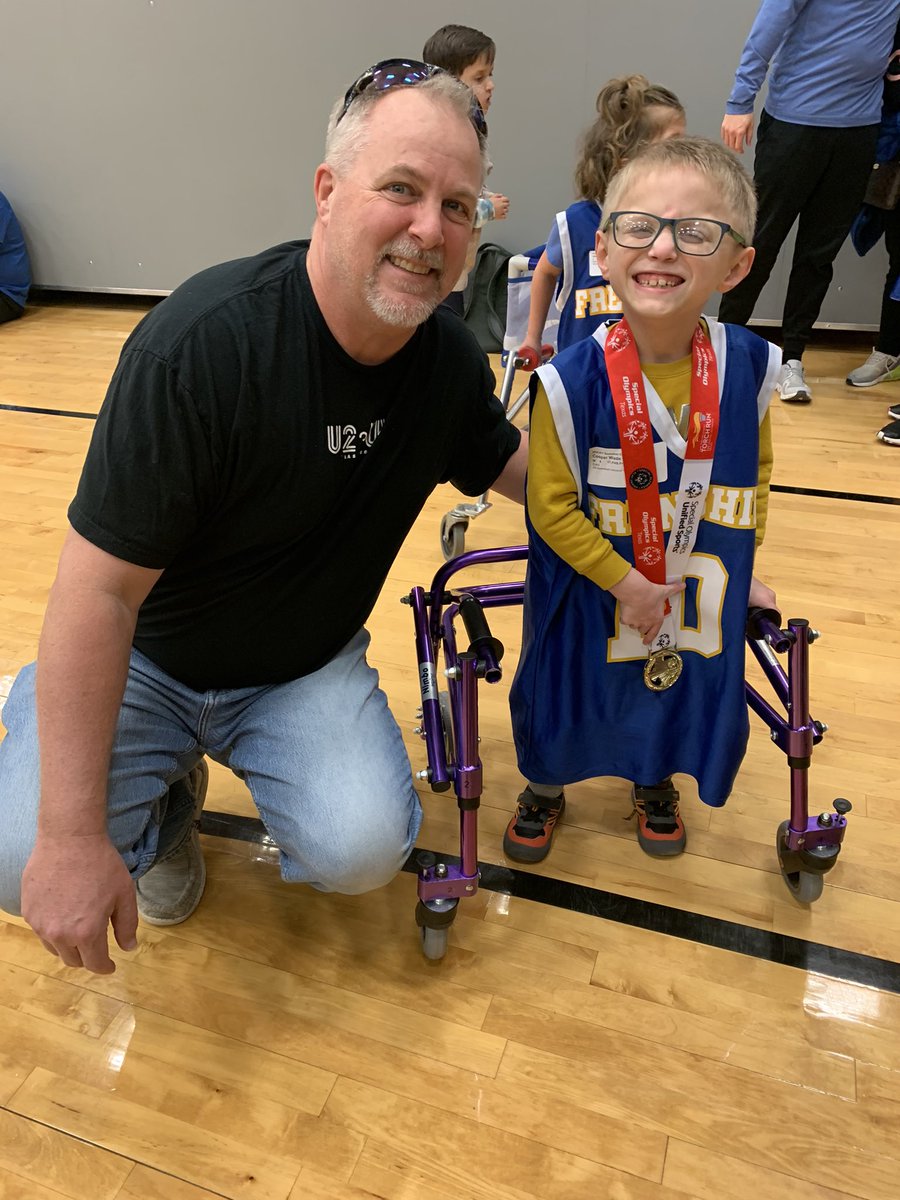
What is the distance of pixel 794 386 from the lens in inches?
136

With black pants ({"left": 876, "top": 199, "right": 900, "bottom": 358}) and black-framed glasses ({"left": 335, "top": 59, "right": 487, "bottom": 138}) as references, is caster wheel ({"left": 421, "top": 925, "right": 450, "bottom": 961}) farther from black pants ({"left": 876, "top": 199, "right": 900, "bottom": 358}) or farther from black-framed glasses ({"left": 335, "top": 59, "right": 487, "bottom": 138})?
black pants ({"left": 876, "top": 199, "right": 900, "bottom": 358})

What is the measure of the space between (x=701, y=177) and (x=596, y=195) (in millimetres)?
974

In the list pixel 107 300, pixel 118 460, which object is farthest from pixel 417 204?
pixel 107 300

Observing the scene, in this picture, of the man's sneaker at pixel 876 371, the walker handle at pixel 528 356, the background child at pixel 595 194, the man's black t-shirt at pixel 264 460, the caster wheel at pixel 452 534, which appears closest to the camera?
the man's black t-shirt at pixel 264 460

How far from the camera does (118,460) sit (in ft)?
3.29

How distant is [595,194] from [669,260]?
1036 mm

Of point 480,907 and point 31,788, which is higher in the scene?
point 31,788

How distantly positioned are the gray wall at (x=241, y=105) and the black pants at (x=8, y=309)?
38cm

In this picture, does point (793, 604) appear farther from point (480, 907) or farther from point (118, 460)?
point (118, 460)

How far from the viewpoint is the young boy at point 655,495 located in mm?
1121

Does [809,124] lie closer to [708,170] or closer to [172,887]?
[708,170]

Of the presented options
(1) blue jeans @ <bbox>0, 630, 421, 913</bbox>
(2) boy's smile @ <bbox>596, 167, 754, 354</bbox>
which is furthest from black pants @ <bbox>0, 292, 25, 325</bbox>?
(2) boy's smile @ <bbox>596, 167, 754, 354</bbox>

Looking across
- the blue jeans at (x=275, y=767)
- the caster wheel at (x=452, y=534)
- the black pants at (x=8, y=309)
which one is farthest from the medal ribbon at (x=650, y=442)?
the black pants at (x=8, y=309)

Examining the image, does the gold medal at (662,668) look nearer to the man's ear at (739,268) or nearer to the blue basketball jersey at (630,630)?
the blue basketball jersey at (630,630)
